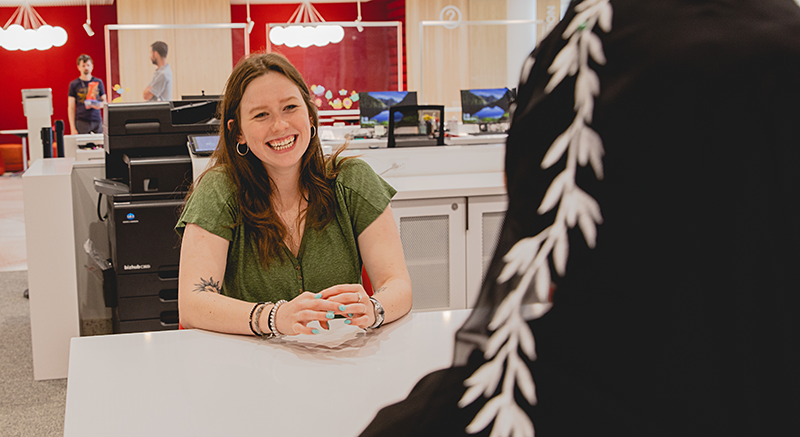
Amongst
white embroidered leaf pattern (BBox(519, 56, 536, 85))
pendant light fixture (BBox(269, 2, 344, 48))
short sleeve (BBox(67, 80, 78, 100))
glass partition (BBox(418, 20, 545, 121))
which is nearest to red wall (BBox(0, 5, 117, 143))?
short sleeve (BBox(67, 80, 78, 100))

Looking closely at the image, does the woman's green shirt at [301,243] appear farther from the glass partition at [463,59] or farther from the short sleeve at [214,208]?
the glass partition at [463,59]

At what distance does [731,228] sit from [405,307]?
4.25ft

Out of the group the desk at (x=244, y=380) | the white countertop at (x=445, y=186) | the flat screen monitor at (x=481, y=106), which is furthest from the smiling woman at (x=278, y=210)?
the flat screen monitor at (x=481, y=106)

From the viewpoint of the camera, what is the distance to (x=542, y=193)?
13.2 inches

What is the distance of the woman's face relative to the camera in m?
1.80

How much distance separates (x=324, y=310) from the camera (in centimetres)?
139

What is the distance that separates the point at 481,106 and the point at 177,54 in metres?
5.54

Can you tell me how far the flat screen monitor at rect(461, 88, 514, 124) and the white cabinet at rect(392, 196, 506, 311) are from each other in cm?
352

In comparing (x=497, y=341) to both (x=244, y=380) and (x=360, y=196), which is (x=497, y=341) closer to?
(x=244, y=380)

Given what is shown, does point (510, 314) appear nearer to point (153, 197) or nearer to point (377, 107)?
point (153, 197)

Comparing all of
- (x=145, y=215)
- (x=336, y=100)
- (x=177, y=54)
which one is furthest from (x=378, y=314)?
(x=177, y=54)

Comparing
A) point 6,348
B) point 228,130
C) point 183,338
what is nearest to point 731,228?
point 183,338

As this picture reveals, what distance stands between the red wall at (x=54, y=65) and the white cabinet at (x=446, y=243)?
34.7ft

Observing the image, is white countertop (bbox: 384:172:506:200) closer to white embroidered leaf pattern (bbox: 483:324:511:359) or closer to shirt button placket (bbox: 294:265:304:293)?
shirt button placket (bbox: 294:265:304:293)
